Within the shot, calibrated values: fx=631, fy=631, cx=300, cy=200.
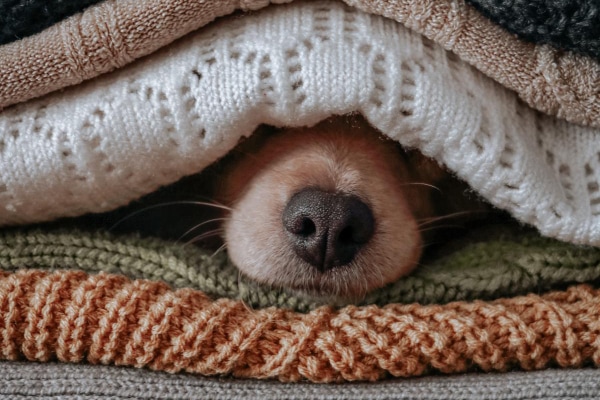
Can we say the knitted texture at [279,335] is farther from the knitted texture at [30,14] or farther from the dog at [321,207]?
the knitted texture at [30,14]

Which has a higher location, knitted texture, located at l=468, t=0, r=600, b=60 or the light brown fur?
knitted texture, located at l=468, t=0, r=600, b=60

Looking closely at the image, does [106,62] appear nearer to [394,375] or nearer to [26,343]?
[26,343]

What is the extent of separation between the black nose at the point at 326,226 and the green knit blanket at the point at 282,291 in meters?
0.06

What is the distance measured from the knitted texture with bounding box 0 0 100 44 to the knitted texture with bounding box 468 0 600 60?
17.5 inches

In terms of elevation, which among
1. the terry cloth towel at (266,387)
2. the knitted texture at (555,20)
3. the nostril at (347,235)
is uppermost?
the knitted texture at (555,20)

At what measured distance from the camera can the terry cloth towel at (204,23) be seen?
67 cm

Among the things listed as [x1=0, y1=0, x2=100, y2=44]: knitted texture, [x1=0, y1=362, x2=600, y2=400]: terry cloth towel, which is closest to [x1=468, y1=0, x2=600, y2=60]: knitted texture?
[x1=0, y1=362, x2=600, y2=400]: terry cloth towel

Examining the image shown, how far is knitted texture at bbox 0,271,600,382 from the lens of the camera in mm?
634

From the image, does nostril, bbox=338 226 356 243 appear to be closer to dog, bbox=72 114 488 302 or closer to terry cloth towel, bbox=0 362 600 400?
dog, bbox=72 114 488 302

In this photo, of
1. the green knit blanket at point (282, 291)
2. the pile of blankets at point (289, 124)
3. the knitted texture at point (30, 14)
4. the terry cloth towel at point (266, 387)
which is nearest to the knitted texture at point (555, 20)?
the pile of blankets at point (289, 124)

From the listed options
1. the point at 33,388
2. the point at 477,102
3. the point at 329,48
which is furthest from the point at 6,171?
the point at 477,102

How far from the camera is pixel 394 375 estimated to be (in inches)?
25.1

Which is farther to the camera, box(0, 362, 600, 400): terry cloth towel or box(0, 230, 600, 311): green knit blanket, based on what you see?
box(0, 230, 600, 311): green knit blanket

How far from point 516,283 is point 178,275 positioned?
1.27ft
